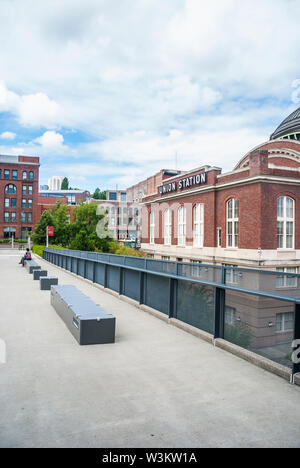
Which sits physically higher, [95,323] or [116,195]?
[116,195]

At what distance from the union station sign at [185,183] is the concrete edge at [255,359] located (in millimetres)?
34855

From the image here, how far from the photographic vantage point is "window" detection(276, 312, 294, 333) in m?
6.38

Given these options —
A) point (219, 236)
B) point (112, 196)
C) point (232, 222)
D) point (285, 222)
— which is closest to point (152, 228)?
point (219, 236)

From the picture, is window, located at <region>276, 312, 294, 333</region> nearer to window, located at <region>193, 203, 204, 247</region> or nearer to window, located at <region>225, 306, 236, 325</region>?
window, located at <region>225, 306, 236, 325</region>

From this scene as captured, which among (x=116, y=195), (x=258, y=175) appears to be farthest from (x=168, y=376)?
(x=116, y=195)

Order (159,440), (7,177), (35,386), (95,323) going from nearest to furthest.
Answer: (159,440)
(35,386)
(95,323)
(7,177)

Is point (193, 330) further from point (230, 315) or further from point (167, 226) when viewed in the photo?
point (167, 226)

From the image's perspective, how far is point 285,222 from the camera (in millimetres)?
34656

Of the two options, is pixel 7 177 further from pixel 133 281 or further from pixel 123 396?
pixel 123 396

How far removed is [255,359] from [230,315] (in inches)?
49.5

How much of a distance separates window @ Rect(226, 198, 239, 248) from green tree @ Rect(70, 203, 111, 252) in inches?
781

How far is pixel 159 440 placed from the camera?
4.17 metres

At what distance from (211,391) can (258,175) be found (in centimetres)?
2993

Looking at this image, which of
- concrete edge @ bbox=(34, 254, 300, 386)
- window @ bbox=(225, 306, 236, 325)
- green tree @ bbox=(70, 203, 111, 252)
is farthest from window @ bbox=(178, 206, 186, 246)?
window @ bbox=(225, 306, 236, 325)
